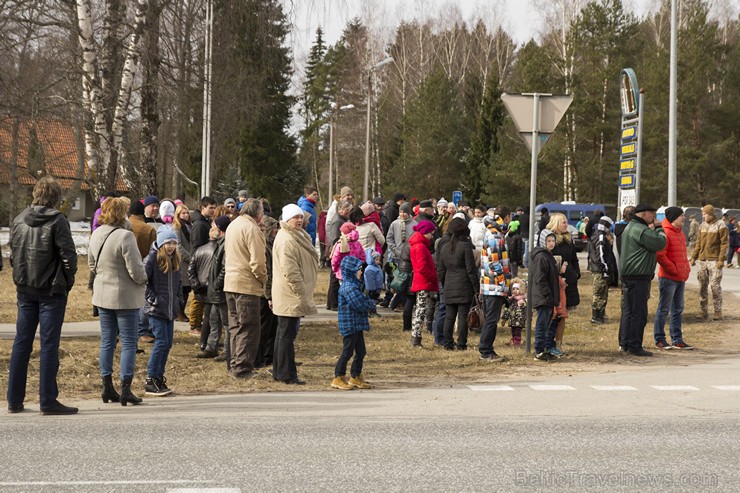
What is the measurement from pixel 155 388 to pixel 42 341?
1546 millimetres

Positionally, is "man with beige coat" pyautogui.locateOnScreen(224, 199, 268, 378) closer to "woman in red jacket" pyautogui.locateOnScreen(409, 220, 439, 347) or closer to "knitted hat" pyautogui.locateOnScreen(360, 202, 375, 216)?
"woman in red jacket" pyautogui.locateOnScreen(409, 220, 439, 347)

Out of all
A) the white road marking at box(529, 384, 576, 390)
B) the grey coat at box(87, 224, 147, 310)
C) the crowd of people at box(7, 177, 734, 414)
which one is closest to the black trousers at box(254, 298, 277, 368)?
the crowd of people at box(7, 177, 734, 414)

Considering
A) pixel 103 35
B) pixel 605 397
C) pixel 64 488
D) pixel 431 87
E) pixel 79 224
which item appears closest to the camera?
pixel 64 488

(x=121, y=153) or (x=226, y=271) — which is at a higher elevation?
(x=121, y=153)

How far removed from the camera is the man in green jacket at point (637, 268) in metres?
13.7

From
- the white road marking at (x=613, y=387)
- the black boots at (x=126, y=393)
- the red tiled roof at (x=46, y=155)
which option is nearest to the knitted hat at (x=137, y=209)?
the black boots at (x=126, y=393)

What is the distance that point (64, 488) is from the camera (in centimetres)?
634

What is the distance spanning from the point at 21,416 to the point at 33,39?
13.2m

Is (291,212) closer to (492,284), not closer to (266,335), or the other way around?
(266,335)

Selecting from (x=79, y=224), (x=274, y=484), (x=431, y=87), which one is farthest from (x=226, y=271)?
(x=431, y=87)

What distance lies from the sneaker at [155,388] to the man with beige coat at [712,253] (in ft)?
35.9

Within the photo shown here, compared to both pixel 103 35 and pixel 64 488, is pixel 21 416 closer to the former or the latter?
pixel 64 488

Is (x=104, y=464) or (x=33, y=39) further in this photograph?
(x=33, y=39)

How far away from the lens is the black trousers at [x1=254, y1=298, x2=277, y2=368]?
40.8ft
